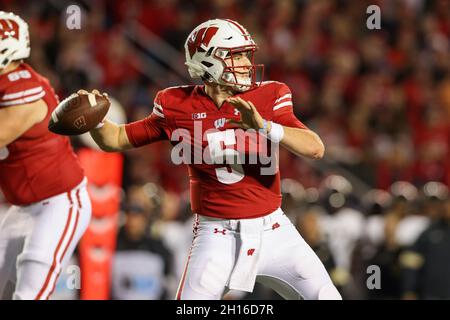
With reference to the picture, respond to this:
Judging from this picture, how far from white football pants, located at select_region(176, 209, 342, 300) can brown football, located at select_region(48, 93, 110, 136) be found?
2.33 ft

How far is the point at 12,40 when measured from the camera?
5336mm

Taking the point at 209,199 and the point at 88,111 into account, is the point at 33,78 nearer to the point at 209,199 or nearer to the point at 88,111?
the point at 88,111

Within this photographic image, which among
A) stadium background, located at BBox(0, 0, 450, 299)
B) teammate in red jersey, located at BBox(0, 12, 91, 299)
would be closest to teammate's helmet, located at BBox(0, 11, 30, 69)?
teammate in red jersey, located at BBox(0, 12, 91, 299)

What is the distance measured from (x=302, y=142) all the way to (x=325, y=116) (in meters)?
6.01

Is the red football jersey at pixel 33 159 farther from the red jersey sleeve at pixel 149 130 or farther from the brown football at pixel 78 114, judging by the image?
the red jersey sleeve at pixel 149 130

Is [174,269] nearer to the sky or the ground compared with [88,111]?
nearer to the ground

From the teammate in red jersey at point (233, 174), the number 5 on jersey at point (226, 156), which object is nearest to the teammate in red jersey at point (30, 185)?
the teammate in red jersey at point (233, 174)

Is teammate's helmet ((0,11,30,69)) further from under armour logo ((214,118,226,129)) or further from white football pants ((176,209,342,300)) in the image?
white football pants ((176,209,342,300))

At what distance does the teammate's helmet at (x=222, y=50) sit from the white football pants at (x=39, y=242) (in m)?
1.09

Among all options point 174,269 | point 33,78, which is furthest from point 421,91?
point 33,78

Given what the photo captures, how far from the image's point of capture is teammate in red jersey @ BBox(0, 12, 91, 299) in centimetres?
522

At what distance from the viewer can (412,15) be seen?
1188 centimetres

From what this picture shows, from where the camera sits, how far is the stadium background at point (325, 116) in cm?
808
